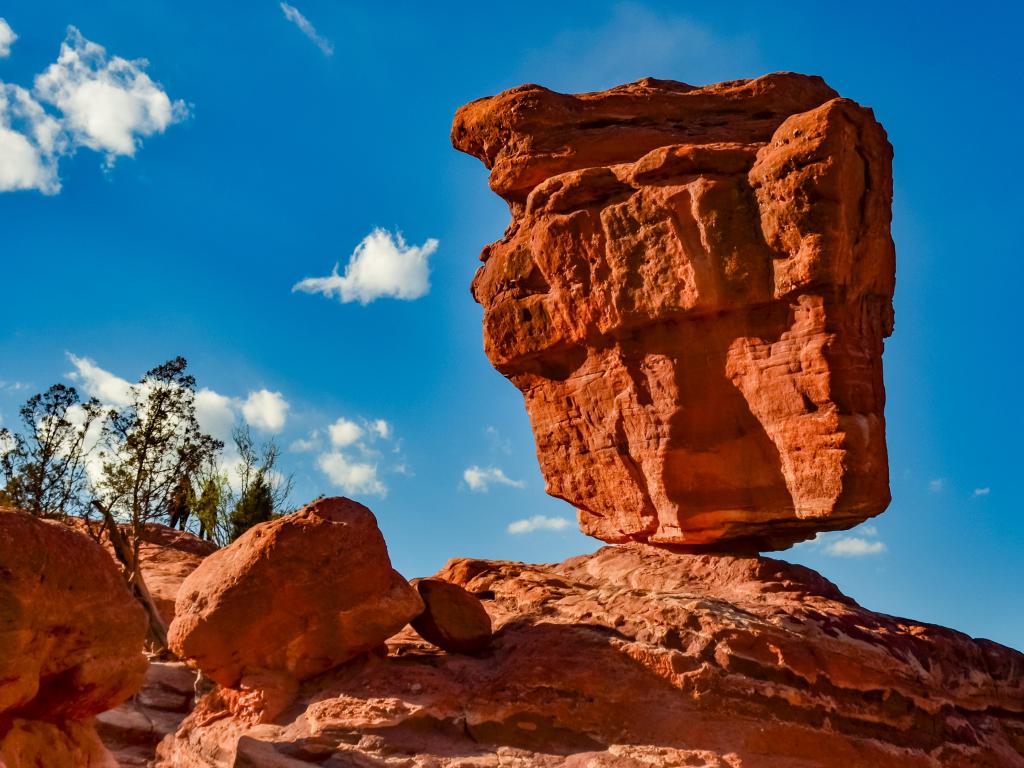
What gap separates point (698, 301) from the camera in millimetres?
15109

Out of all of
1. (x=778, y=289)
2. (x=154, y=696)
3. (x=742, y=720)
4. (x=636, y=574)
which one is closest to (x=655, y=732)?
(x=742, y=720)

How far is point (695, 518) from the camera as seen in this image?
15.6m

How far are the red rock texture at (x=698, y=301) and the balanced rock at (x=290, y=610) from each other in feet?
17.4

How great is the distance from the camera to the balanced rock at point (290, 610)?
12227 millimetres

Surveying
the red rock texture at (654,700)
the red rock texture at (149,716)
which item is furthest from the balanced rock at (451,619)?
the red rock texture at (149,716)

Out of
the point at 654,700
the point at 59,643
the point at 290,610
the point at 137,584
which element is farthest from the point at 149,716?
the point at 59,643

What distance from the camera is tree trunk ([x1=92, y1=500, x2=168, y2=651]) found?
21938 millimetres

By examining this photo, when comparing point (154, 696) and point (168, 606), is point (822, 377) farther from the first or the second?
point (168, 606)

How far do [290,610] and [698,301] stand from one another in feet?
24.3

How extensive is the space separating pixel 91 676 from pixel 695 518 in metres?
10.0

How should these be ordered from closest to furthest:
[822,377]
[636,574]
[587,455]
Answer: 1. [822,377]
2. [636,574]
3. [587,455]

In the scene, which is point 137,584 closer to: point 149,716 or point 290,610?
point 149,716

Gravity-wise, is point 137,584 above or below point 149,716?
above

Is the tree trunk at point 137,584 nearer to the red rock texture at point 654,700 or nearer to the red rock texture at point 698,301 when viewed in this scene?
the red rock texture at point 654,700
